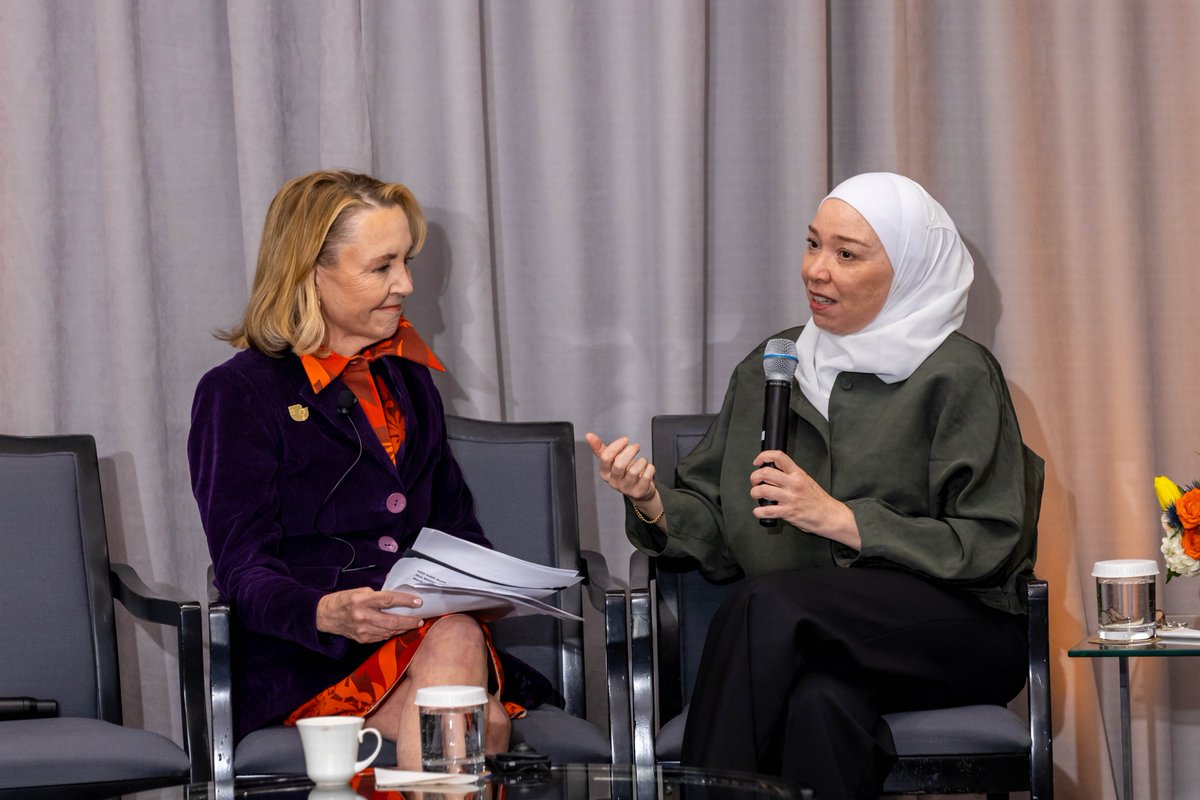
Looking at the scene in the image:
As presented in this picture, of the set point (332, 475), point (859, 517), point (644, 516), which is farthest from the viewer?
point (644, 516)

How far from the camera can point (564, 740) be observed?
239 centimetres

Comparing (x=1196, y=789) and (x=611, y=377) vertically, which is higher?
(x=611, y=377)

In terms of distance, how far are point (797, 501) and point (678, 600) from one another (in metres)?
0.49

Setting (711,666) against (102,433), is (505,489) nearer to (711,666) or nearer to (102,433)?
(711,666)

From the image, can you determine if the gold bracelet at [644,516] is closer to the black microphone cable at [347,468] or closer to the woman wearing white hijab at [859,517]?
the woman wearing white hijab at [859,517]

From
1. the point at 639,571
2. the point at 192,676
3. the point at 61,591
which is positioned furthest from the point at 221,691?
the point at 639,571

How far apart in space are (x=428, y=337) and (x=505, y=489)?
514mm

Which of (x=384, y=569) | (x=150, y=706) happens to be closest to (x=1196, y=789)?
(x=384, y=569)

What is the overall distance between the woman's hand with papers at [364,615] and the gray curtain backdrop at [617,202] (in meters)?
0.96

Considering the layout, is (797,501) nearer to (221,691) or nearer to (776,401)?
(776,401)

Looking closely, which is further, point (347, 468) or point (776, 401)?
point (347, 468)

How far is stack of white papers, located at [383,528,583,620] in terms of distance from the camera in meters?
2.23

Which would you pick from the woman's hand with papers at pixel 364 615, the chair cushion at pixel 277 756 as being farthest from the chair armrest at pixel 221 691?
the woman's hand with papers at pixel 364 615

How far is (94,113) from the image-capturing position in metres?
3.21
